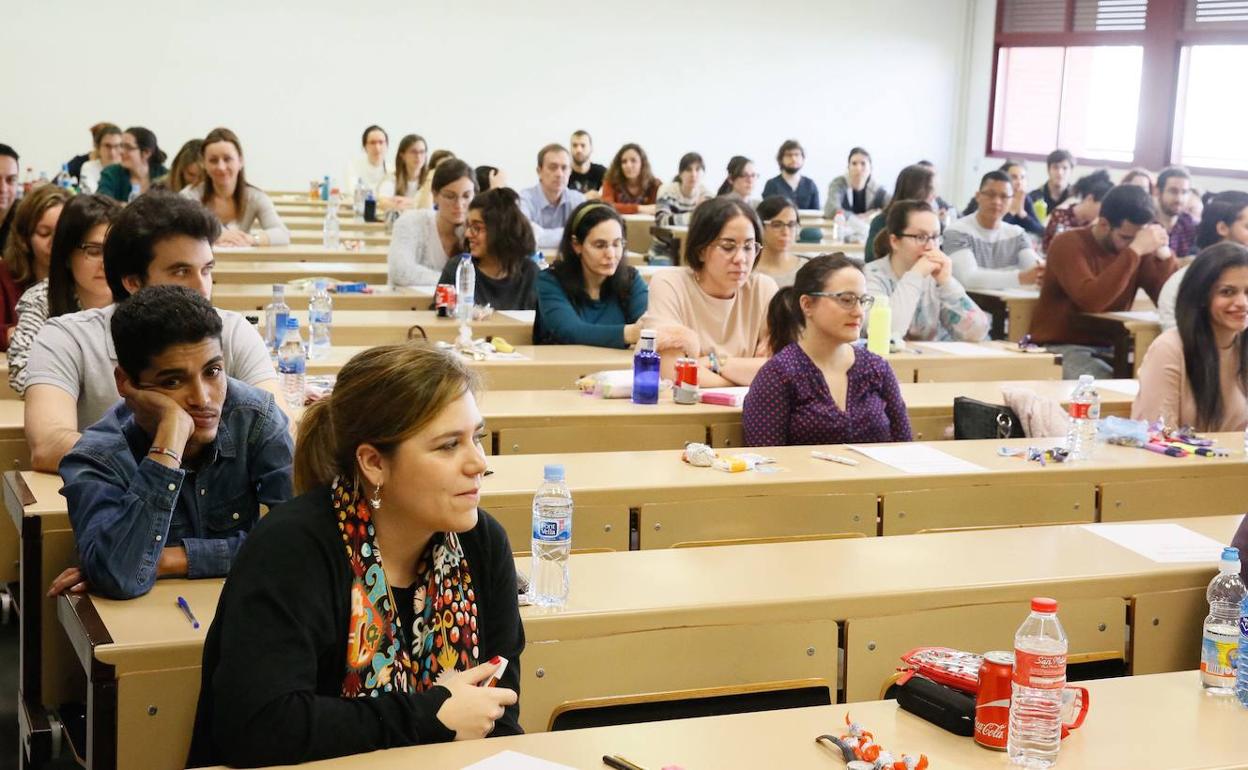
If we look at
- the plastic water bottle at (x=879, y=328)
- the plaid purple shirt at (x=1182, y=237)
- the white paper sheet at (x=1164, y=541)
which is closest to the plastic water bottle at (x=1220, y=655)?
the white paper sheet at (x=1164, y=541)

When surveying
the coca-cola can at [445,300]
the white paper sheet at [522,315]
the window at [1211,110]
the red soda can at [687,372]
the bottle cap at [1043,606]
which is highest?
the window at [1211,110]

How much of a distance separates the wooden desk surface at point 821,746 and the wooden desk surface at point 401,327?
349cm

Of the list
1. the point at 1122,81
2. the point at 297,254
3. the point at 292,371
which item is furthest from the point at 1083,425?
the point at 1122,81

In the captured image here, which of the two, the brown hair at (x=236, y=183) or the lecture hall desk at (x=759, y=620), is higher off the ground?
the brown hair at (x=236, y=183)

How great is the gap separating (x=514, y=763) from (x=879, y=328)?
3607 mm

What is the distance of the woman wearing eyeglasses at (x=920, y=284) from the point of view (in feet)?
18.1

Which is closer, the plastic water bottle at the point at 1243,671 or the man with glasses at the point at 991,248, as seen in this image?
the plastic water bottle at the point at 1243,671

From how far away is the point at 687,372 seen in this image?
4285 millimetres

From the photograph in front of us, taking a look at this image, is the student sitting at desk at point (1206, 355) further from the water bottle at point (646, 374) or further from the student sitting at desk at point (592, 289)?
the student sitting at desk at point (592, 289)

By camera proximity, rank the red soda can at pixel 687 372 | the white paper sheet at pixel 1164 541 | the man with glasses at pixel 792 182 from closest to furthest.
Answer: the white paper sheet at pixel 1164 541
the red soda can at pixel 687 372
the man with glasses at pixel 792 182

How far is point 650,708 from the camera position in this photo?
2.49 m

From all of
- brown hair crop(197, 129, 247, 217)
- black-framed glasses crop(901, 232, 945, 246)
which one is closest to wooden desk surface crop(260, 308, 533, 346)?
black-framed glasses crop(901, 232, 945, 246)

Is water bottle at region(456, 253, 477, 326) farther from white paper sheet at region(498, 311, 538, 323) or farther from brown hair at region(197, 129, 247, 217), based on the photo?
brown hair at region(197, 129, 247, 217)

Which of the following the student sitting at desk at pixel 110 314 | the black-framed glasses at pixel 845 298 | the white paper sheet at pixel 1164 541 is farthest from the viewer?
the black-framed glasses at pixel 845 298
